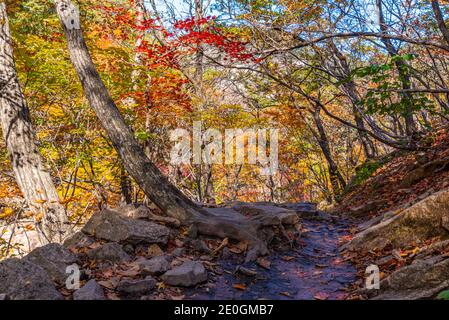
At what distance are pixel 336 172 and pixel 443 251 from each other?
9.44 m

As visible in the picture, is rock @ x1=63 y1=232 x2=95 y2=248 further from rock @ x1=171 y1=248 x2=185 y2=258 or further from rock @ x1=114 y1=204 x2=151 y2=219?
rock @ x1=171 y1=248 x2=185 y2=258

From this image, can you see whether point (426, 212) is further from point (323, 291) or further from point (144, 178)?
point (144, 178)

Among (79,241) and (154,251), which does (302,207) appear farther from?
(79,241)

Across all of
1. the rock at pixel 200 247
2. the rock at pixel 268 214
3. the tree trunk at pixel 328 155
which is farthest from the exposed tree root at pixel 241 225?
the tree trunk at pixel 328 155

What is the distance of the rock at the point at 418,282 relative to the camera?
9.81 feet

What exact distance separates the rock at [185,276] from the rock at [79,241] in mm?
1295

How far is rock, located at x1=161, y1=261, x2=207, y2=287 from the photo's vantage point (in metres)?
3.80

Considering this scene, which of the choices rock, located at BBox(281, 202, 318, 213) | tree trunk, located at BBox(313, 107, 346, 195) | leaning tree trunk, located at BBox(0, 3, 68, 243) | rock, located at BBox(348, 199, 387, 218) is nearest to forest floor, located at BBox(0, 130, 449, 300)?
leaning tree trunk, located at BBox(0, 3, 68, 243)

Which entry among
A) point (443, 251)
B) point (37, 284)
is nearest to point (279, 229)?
point (443, 251)

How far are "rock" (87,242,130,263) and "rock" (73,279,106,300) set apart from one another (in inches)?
28.3

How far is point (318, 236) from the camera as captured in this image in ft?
23.1

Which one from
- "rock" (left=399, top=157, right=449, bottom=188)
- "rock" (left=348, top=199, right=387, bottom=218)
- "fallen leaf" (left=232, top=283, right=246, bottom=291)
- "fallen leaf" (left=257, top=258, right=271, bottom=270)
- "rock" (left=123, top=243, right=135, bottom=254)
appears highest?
"rock" (left=399, top=157, right=449, bottom=188)

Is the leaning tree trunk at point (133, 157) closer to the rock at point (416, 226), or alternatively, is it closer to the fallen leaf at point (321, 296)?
the fallen leaf at point (321, 296)

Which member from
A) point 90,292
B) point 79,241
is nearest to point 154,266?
point 90,292
